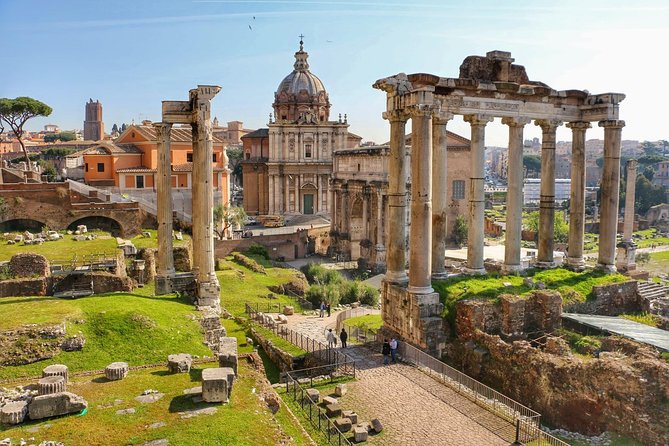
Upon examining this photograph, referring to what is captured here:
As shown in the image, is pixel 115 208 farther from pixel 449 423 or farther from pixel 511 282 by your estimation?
pixel 449 423

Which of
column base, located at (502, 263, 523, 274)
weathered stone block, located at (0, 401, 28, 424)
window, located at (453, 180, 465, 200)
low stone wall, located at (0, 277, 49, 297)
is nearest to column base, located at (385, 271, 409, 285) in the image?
column base, located at (502, 263, 523, 274)

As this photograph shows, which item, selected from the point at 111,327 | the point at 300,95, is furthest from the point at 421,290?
the point at 300,95

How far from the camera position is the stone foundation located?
17438 millimetres

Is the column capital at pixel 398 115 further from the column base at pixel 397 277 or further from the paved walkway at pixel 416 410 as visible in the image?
the paved walkway at pixel 416 410

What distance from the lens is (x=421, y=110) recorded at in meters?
17.6

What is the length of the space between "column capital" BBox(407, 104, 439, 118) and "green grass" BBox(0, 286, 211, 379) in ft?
29.9

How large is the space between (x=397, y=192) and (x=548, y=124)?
693 cm

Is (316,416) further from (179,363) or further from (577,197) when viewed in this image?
(577,197)

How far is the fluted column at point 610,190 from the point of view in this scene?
72.3ft

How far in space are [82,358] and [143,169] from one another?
28646mm

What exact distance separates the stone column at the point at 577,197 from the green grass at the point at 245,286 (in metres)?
12.8

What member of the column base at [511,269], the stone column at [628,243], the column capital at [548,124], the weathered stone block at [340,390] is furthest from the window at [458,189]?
the weathered stone block at [340,390]

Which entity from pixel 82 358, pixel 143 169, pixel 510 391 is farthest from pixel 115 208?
pixel 510 391

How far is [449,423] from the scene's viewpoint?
12977 millimetres
